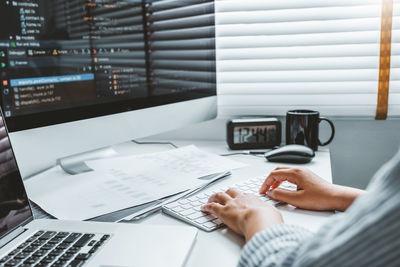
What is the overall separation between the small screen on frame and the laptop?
626 mm

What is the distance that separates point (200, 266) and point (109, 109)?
1.55 feet

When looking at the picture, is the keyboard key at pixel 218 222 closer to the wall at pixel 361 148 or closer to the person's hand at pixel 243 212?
the person's hand at pixel 243 212

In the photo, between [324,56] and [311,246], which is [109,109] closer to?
[311,246]

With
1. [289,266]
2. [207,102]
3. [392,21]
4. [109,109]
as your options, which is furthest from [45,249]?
[392,21]

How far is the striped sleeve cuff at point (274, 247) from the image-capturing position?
0.43 metres

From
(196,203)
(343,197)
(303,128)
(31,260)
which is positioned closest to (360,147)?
(303,128)

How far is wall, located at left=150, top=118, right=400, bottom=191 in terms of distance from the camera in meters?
1.25

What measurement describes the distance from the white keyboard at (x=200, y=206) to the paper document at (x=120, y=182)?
0.06m

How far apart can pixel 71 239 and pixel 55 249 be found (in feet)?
0.10

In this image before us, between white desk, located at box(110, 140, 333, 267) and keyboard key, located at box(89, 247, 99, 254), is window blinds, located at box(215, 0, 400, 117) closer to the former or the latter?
white desk, located at box(110, 140, 333, 267)

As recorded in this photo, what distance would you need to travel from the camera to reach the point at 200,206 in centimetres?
70

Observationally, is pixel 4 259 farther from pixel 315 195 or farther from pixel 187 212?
pixel 315 195

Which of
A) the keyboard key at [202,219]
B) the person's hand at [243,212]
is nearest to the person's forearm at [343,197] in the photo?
the person's hand at [243,212]

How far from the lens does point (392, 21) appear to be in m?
1.18
